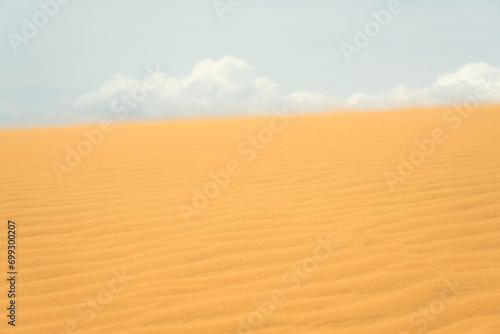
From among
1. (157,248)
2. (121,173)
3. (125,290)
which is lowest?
(125,290)

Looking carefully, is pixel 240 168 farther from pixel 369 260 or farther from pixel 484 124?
pixel 484 124

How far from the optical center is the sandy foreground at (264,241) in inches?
107

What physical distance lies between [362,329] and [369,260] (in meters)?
0.76

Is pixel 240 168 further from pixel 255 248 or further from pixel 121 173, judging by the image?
pixel 255 248

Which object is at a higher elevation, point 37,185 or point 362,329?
point 37,185

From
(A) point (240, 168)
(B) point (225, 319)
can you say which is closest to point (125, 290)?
(B) point (225, 319)

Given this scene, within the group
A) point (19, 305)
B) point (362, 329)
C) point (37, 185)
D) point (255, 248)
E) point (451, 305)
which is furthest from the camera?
point (37, 185)

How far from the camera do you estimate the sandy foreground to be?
2709 millimetres

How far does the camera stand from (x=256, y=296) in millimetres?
2852

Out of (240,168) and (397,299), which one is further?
(240,168)

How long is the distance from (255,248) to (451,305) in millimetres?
1457

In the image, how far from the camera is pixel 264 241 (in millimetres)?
3555

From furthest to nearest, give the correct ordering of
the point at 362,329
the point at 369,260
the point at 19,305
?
the point at 369,260 < the point at 19,305 < the point at 362,329

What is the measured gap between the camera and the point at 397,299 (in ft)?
9.06
